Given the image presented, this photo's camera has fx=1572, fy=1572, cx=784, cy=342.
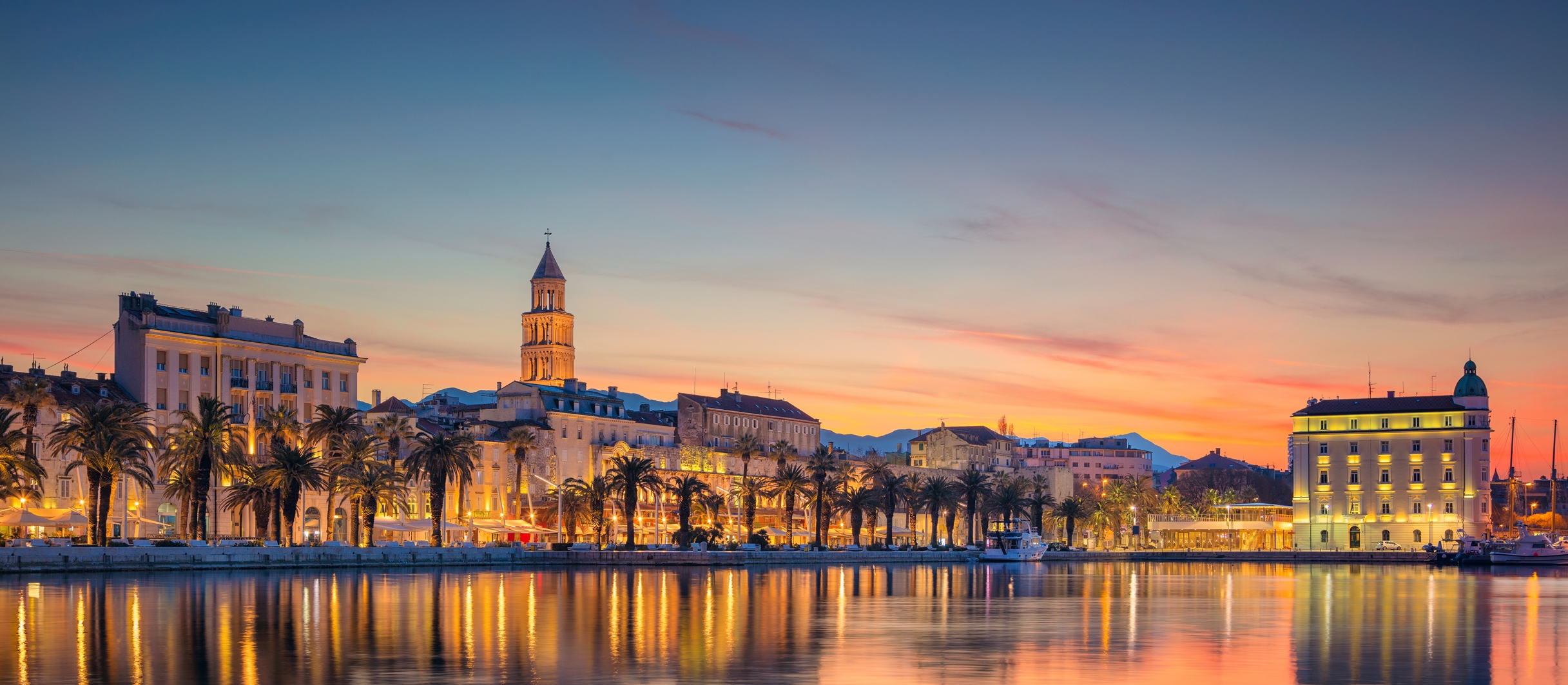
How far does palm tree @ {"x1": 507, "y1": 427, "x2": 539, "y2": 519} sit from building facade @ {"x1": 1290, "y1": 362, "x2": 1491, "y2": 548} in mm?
92255

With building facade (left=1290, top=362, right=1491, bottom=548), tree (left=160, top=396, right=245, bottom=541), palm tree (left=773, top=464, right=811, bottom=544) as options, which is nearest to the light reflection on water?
tree (left=160, top=396, right=245, bottom=541)

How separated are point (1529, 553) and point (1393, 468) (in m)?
24.6

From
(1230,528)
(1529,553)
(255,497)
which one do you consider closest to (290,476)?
(255,497)

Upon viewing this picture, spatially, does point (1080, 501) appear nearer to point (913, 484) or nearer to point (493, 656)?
point (913, 484)

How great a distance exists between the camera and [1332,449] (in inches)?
7106

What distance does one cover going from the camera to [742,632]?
43938 mm

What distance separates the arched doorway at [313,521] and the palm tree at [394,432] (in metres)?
6.88

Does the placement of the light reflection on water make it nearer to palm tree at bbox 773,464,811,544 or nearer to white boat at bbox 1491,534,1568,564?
palm tree at bbox 773,464,811,544

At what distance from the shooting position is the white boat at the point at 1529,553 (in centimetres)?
15012

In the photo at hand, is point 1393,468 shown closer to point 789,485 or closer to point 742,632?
point 789,485

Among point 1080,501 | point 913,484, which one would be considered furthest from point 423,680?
point 1080,501

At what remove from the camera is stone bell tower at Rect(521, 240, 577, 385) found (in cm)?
18588

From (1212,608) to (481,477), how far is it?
9227 centimetres

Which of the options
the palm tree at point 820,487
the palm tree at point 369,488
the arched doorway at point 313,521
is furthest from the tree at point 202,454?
the palm tree at point 820,487
